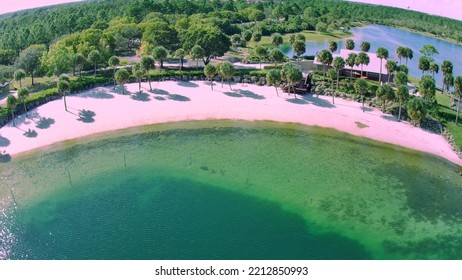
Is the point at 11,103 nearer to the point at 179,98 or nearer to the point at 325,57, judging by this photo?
the point at 179,98

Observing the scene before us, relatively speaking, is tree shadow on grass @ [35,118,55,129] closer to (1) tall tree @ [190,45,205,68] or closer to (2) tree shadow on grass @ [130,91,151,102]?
(2) tree shadow on grass @ [130,91,151,102]

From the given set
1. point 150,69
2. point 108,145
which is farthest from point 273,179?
Result: point 150,69

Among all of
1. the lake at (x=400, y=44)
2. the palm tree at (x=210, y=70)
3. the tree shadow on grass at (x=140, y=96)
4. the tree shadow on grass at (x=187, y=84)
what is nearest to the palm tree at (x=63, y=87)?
the tree shadow on grass at (x=140, y=96)

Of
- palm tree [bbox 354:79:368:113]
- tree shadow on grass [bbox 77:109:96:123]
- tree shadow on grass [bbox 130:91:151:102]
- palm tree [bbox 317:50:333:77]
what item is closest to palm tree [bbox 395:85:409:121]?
palm tree [bbox 354:79:368:113]

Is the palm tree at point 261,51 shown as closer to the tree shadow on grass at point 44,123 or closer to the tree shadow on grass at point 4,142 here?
the tree shadow on grass at point 44,123

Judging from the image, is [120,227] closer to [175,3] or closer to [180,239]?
[180,239]

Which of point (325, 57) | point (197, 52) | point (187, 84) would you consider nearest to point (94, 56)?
point (187, 84)

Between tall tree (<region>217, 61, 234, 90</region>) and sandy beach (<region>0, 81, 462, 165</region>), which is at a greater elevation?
tall tree (<region>217, 61, 234, 90</region>)
